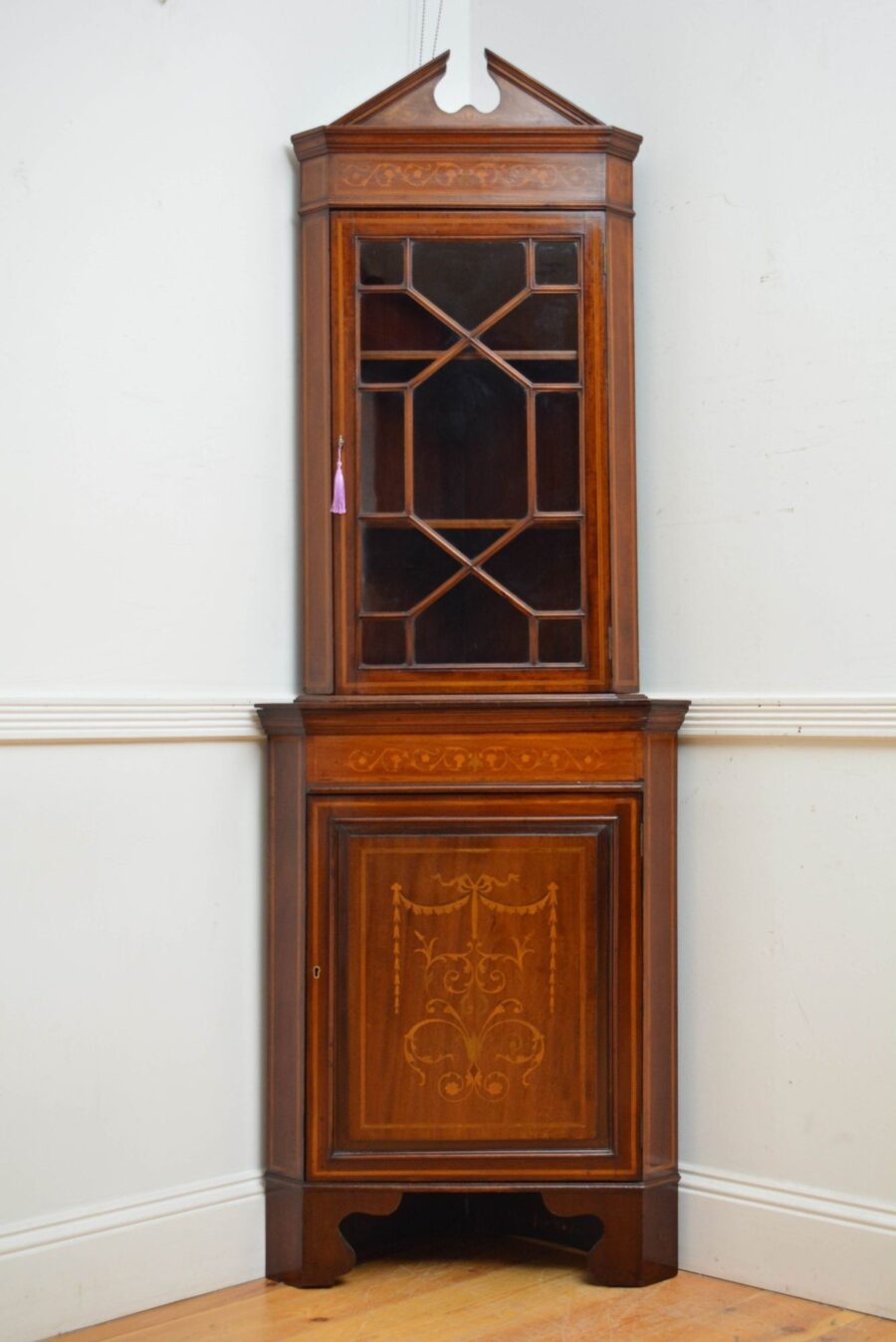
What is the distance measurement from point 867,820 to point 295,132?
1573 millimetres

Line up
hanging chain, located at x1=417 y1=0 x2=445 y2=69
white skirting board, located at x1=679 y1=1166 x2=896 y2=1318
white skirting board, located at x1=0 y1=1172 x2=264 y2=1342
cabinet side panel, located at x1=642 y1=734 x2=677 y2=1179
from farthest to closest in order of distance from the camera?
hanging chain, located at x1=417 y1=0 x2=445 y2=69 < cabinet side panel, located at x1=642 y1=734 x2=677 y2=1179 < white skirting board, located at x1=679 y1=1166 x2=896 y2=1318 < white skirting board, located at x1=0 y1=1172 x2=264 y2=1342

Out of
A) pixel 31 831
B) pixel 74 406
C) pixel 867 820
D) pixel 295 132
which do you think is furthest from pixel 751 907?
pixel 295 132

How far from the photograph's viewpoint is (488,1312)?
7.82 ft

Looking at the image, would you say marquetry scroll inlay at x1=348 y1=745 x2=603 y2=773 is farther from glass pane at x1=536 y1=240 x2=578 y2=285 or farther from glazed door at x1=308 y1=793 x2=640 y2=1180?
glass pane at x1=536 y1=240 x2=578 y2=285

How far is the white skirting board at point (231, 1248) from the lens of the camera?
2.31 m

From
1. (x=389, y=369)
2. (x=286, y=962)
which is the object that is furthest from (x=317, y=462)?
(x=286, y=962)

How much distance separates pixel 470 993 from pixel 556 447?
0.96m

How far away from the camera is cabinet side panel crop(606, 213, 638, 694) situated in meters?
2.56

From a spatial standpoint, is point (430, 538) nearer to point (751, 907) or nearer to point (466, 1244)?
point (751, 907)

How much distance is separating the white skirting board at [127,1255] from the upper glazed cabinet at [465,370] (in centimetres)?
91

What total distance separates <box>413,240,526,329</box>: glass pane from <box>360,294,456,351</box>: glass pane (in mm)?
33

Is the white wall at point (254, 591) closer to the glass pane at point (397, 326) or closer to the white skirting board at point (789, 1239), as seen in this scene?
the white skirting board at point (789, 1239)

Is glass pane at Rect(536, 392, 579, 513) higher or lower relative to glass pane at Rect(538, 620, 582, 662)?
higher

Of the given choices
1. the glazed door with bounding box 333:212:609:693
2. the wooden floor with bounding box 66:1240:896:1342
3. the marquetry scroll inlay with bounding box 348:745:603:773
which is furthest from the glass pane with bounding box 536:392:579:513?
the wooden floor with bounding box 66:1240:896:1342
